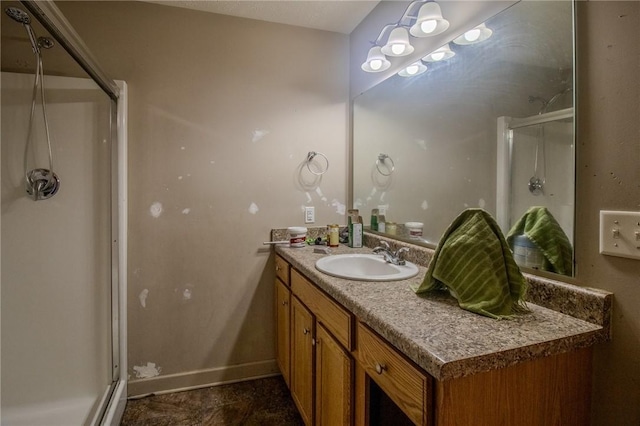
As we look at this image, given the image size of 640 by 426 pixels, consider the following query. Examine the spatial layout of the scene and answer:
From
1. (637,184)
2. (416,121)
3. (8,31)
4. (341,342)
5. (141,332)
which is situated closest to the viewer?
(637,184)

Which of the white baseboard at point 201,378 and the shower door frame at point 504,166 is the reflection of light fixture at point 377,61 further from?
the white baseboard at point 201,378

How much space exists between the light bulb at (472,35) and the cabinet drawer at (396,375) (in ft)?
3.79

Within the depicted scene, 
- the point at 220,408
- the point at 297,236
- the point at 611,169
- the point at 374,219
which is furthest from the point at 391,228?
the point at 220,408

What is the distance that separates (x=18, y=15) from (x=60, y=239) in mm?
1048

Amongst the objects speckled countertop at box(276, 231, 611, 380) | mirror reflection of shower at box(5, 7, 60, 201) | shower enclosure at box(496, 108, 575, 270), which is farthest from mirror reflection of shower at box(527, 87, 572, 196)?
mirror reflection of shower at box(5, 7, 60, 201)

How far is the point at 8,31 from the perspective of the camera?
1525mm

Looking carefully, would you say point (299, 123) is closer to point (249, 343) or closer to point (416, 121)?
point (416, 121)

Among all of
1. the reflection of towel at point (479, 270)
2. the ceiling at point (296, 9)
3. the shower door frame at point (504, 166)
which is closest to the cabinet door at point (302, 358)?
the reflection of towel at point (479, 270)

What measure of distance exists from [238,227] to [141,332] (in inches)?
31.9

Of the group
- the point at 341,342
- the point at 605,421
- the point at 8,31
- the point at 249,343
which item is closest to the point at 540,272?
the point at 605,421

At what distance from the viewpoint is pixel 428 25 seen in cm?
135

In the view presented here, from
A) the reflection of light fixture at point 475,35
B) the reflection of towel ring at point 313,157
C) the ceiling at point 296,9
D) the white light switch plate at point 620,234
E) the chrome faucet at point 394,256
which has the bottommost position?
the chrome faucet at point 394,256

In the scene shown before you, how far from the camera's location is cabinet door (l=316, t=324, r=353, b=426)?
106 cm

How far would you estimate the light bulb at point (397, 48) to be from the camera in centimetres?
157
